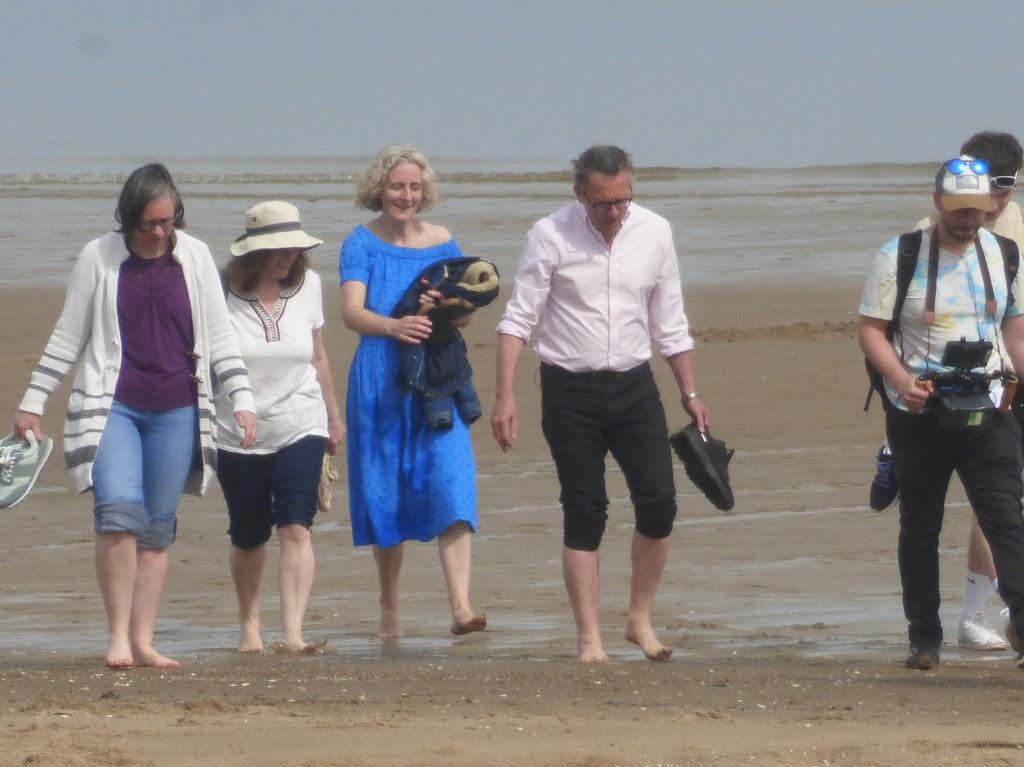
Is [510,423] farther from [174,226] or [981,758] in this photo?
[981,758]

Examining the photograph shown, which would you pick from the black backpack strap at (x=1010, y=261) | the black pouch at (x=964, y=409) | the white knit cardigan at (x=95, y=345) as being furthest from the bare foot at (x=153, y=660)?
the black backpack strap at (x=1010, y=261)

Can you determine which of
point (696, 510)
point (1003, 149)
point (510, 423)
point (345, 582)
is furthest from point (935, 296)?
point (696, 510)

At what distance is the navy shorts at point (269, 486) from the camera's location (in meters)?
6.60

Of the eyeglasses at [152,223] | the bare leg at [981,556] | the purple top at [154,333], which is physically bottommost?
the bare leg at [981,556]

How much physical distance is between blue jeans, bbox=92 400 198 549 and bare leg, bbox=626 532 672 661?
1536mm

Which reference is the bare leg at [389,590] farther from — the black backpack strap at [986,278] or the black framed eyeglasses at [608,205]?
the black backpack strap at [986,278]

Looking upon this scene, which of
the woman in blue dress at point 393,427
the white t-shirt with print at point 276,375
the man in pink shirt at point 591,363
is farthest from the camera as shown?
the woman in blue dress at point 393,427

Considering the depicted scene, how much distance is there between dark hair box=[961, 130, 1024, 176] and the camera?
6.38 metres

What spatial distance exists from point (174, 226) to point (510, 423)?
1254mm

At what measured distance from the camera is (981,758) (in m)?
4.74

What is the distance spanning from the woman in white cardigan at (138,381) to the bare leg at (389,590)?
1027 mm

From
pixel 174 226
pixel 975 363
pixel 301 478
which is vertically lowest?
pixel 301 478

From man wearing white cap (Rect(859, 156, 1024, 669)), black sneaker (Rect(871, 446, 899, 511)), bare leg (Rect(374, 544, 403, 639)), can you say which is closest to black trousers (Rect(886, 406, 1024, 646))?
man wearing white cap (Rect(859, 156, 1024, 669))

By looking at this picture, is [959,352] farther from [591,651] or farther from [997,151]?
[591,651]
